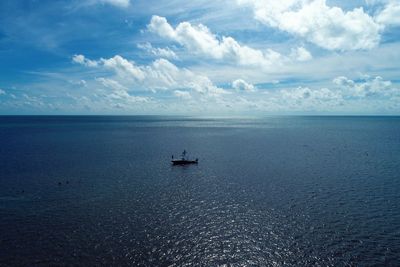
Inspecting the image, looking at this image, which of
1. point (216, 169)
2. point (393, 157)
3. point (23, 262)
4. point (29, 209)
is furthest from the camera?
point (393, 157)

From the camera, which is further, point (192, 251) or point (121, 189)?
point (121, 189)

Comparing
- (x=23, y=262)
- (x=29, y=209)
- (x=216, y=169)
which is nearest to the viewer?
(x=23, y=262)

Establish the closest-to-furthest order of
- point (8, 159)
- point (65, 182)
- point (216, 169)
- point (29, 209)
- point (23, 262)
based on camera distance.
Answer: point (23, 262)
point (29, 209)
point (65, 182)
point (216, 169)
point (8, 159)

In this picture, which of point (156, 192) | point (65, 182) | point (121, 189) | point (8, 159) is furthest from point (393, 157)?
point (8, 159)

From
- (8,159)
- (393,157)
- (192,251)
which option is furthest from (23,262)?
(393,157)

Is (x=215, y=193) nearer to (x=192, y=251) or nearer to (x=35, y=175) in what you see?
(x=192, y=251)

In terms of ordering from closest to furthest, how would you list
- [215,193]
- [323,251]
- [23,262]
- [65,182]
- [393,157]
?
[23,262] < [323,251] < [215,193] < [65,182] < [393,157]

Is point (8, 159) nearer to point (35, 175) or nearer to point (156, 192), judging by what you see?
point (35, 175)

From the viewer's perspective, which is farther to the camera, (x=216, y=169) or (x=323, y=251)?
(x=216, y=169)
